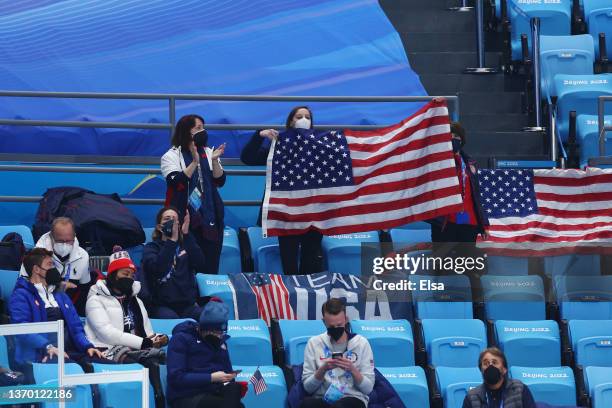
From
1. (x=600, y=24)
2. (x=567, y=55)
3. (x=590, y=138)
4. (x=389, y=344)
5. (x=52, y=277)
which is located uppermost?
(x=600, y=24)

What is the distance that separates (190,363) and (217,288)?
1628 millimetres

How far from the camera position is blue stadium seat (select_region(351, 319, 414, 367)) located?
1243cm

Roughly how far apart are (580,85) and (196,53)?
3.67 meters

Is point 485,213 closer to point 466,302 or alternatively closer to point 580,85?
point 466,302

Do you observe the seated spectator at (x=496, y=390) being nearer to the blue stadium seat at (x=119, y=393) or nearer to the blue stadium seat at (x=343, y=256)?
the blue stadium seat at (x=119, y=393)

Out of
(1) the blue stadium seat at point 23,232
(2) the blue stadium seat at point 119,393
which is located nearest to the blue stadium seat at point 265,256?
(1) the blue stadium seat at point 23,232

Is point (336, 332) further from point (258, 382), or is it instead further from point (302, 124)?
point (302, 124)

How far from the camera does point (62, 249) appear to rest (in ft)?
39.8

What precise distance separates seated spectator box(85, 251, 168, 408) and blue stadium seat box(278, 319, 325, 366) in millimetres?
1008

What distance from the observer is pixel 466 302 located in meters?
13.2

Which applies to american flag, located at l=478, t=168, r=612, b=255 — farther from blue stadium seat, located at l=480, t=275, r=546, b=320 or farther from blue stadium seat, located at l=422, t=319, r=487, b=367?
blue stadium seat, located at l=422, t=319, r=487, b=367

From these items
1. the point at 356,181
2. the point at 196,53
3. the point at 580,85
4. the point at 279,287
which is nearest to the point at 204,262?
the point at 279,287

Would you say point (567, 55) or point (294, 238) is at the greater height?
point (567, 55)

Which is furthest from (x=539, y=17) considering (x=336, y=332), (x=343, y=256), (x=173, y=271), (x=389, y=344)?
(x=336, y=332)
